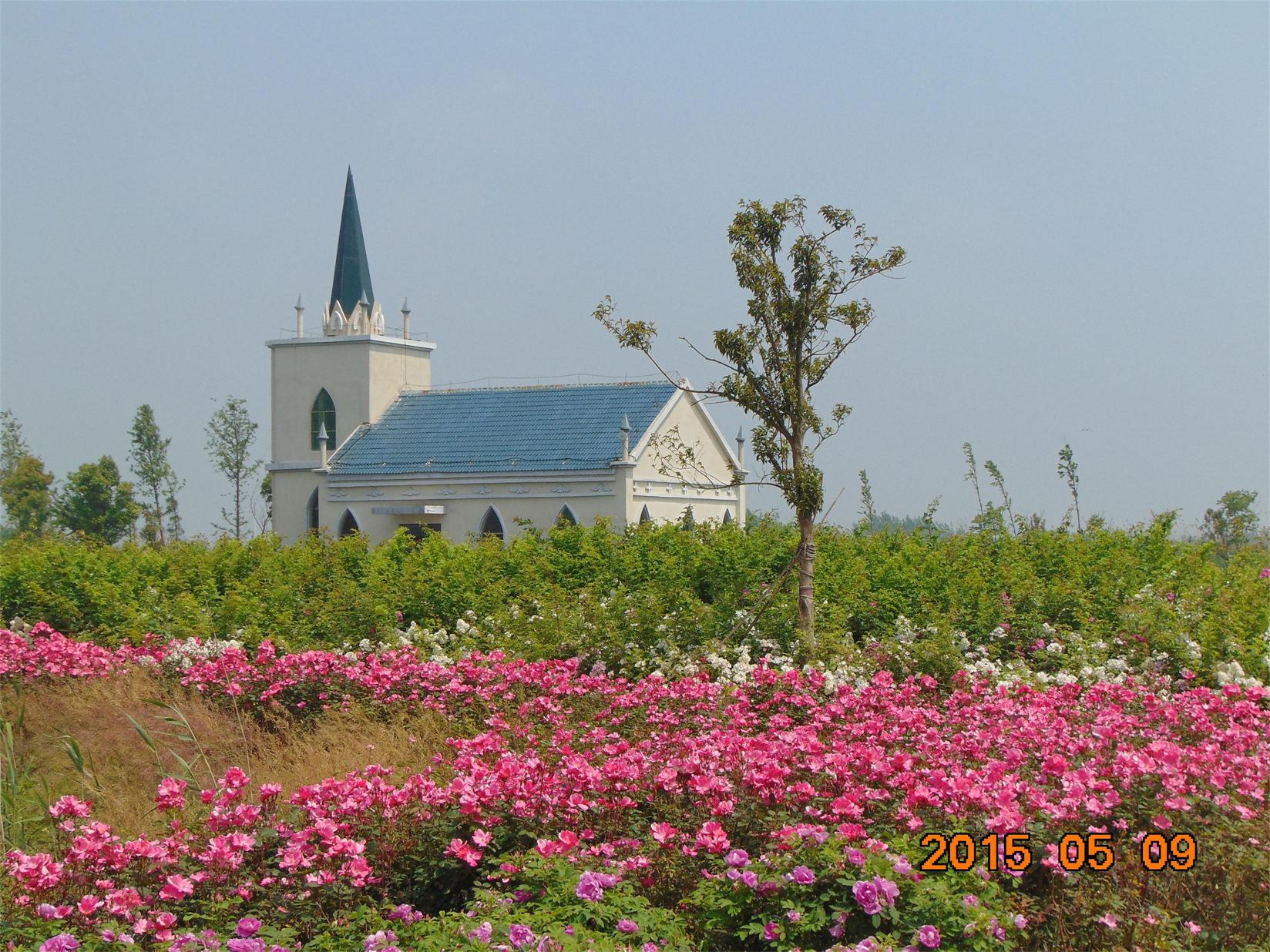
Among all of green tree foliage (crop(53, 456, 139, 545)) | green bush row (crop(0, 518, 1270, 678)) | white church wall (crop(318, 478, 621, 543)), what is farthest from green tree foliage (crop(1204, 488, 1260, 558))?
green tree foliage (crop(53, 456, 139, 545))

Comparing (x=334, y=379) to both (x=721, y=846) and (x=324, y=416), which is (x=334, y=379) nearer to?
(x=324, y=416)

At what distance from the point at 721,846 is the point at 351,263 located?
1423 inches

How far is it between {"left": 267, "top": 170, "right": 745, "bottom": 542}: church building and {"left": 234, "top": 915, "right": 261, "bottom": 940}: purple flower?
81.1 feet

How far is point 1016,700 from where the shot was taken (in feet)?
23.2

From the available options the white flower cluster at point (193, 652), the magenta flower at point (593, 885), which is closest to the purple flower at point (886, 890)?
the magenta flower at point (593, 885)

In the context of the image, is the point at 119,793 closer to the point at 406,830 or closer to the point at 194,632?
the point at 406,830

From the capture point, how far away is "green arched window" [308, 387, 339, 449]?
1453 inches

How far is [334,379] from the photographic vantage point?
36.8 meters

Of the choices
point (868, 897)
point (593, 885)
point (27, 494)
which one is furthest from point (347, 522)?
point (868, 897)

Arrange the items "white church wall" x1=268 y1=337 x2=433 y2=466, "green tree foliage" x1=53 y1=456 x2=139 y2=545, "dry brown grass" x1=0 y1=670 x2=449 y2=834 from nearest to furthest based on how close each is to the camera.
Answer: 1. "dry brown grass" x1=0 y1=670 x2=449 y2=834
2. "white church wall" x1=268 y1=337 x2=433 y2=466
3. "green tree foliage" x1=53 y1=456 x2=139 y2=545

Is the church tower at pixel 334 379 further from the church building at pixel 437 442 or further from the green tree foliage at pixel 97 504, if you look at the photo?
the green tree foliage at pixel 97 504

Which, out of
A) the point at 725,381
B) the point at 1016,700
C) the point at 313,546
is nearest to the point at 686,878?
the point at 1016,700
